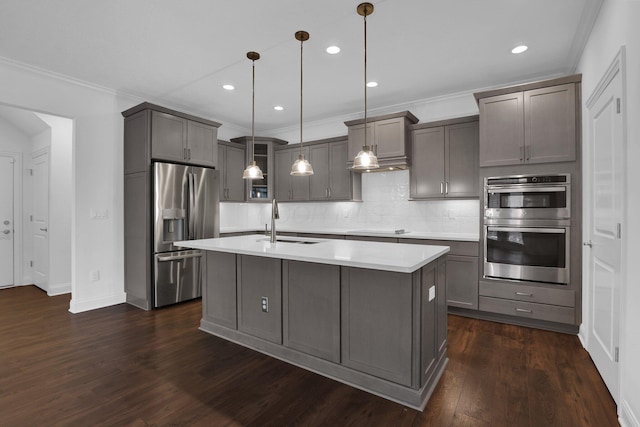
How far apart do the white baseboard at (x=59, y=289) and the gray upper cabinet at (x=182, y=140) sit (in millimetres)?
2640

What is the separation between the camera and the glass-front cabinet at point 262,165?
5812 millimetres

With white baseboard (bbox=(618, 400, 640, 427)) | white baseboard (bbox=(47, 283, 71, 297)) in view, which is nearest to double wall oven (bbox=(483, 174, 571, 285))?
white baseboard (bbox=(618, 400, 640, 427))

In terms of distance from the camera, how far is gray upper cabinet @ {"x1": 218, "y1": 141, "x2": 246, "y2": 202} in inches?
216

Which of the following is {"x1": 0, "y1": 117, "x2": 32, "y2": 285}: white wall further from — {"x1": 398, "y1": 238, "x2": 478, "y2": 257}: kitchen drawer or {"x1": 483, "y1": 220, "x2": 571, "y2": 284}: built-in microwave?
{"x1": 483, "y1": 220, "x2": 571, "y2": 284}: built-in microwave

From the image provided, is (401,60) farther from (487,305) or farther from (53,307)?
(53,307)

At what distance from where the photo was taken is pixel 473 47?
10.4 feet

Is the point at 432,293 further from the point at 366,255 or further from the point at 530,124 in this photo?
the point at 530,124

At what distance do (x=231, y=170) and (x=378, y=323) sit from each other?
4200 millimetres

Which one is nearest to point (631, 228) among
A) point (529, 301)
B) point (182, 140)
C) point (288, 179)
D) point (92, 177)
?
point (529, 301)

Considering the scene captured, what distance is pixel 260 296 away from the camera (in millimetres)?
2885

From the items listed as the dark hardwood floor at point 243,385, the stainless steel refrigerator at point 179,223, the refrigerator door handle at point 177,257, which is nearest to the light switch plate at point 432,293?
the dark hardwood floor at point 243,385

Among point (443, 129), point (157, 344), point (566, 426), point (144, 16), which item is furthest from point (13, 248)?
point (566, 426)

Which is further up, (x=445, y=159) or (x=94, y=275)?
(x=445, y=159)

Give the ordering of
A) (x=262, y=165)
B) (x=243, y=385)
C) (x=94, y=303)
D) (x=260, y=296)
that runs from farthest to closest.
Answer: (x=262, y=165) → (x=94, y=303) → (x=260, y=296) → (x=243, y=385)
